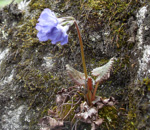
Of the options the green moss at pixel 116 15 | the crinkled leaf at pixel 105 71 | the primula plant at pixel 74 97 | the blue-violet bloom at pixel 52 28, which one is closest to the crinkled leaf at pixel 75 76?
the primula plant at pixel 74 97

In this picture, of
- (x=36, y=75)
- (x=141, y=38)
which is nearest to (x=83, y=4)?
(x=141, y=38)

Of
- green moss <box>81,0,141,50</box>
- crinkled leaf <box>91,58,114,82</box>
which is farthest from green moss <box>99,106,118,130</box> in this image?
green moss <box>81,0,141,50</box>

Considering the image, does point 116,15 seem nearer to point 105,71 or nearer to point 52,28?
point 105,71

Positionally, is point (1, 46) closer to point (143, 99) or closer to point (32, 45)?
point (32, 45)

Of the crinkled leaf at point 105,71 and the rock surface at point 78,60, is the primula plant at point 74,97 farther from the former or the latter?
the rock surface at point 78,60

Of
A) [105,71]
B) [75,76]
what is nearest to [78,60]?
[75,76]
